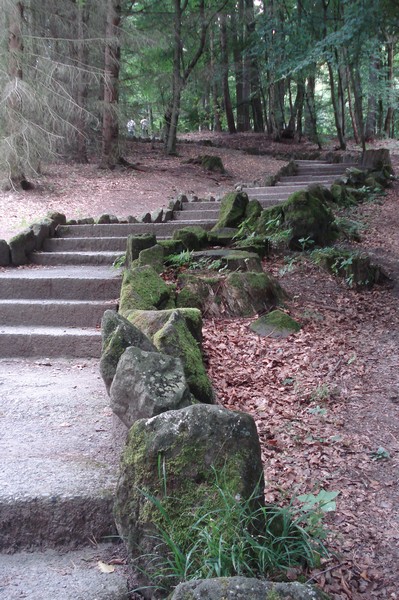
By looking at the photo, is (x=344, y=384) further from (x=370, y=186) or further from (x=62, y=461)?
(x=370, y=186)

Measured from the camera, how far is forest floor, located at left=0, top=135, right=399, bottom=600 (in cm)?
262

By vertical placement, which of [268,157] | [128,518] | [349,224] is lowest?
[128,518]

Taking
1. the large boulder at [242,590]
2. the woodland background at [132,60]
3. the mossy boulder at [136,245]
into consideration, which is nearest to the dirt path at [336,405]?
the large boulder at [242,590]

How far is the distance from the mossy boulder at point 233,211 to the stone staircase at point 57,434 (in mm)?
2169

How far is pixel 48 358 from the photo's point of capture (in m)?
5.02

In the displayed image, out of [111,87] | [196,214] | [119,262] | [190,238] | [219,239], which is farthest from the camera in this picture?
[111,87]

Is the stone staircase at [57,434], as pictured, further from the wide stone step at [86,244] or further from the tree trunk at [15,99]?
the tree trunk at [15,99]

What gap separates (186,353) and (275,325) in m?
2.24

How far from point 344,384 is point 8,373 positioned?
2.89 m

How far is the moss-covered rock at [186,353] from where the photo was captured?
3.39 m

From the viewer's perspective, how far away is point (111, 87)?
50.7ft

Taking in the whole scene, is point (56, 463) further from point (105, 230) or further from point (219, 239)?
point (105, 230)

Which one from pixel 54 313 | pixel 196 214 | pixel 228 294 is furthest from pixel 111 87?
pixel 54 313

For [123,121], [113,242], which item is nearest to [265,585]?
[113,242]
